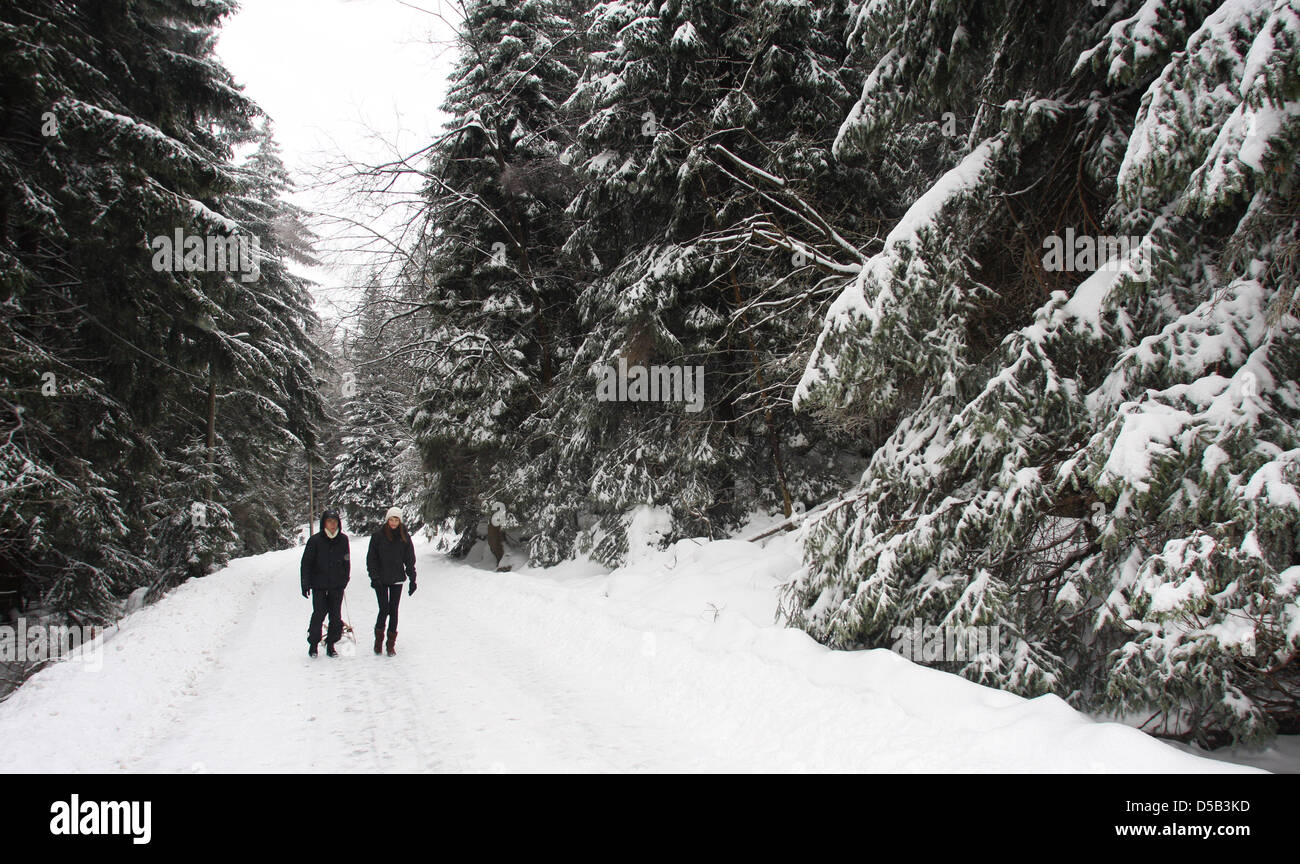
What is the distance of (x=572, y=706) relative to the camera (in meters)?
5.24

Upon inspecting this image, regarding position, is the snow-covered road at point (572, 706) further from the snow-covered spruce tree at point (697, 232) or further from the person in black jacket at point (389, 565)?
the snow-covered spruce tree at point (697, 232)

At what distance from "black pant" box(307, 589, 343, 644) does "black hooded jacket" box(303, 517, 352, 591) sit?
0.30 ft

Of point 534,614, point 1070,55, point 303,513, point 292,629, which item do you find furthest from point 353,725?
point 303,513

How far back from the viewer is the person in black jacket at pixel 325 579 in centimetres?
741

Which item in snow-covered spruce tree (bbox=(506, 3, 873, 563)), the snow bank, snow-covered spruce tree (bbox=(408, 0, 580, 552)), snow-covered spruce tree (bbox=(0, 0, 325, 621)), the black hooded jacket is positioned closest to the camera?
the snow bank

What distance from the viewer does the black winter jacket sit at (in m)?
7.77

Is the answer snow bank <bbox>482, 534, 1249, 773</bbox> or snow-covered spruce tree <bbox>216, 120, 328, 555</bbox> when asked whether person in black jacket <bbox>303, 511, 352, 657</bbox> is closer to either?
snow bank <bbox>482, 534, 1249, 773</bbox>

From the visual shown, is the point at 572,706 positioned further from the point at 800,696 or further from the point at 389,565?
the point at 389,565

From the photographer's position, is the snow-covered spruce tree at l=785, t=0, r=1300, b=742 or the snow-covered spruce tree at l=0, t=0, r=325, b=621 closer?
the snow-covered spruce tree at l=785, t=0, r=1300, b=742

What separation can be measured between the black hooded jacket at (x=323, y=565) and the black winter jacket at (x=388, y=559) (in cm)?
34

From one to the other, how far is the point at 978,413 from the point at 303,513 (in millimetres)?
49946

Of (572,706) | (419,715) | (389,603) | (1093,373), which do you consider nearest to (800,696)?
(572,706)

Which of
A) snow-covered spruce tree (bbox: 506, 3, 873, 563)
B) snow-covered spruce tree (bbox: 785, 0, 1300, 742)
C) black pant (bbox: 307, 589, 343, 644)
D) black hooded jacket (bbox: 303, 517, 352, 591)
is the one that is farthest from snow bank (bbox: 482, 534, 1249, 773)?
black hooded jacket (bbox: 303, 517, 352, 591)
